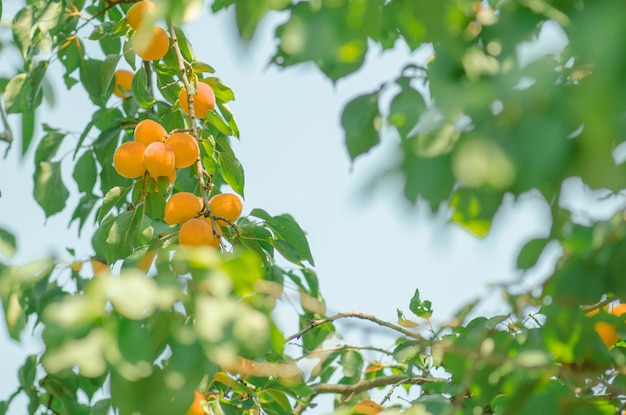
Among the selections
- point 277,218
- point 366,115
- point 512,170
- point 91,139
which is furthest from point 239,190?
point 512,170

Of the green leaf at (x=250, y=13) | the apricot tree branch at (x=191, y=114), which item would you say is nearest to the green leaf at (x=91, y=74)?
the apricot tree branch at (x=191, y=114)

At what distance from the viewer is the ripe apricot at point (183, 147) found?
1267 mm

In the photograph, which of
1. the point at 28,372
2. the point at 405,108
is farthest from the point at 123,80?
the point at 405,108

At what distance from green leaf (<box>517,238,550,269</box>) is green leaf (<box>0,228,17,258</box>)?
0.50m

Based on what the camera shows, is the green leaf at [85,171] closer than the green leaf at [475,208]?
No

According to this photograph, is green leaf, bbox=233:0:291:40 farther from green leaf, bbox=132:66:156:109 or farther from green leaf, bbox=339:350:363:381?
green leaf, bbox=339:350:363:381

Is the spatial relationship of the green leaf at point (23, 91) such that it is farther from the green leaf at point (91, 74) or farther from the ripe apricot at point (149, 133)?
the ripe apricot at point (149, 133)

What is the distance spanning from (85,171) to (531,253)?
1148 millimetres

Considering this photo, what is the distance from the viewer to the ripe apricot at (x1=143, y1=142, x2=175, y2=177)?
4.09 feet

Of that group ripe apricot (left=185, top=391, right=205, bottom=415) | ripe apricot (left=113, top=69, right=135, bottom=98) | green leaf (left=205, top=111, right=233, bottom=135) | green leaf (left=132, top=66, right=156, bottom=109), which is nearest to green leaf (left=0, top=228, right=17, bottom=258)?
ripe apricot (left=185, top=391, right=205, bottom=415)

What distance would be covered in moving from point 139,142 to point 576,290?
784 millimetres

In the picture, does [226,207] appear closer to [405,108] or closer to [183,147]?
[183,147]

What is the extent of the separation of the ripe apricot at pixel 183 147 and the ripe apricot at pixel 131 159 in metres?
0.05

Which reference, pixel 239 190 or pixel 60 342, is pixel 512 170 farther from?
pixel 239 190
